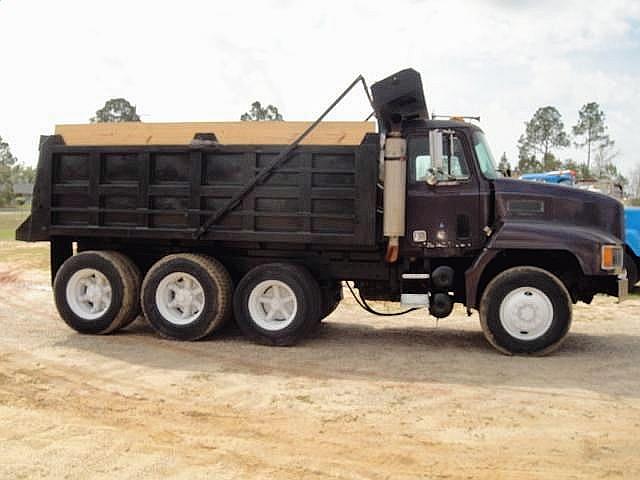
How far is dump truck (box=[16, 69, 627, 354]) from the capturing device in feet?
Answer: 27.6

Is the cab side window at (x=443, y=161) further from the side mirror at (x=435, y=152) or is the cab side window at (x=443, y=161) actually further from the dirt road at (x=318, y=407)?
the dirt road at (x=318, y=407)

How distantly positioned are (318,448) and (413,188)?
4291 millimetres

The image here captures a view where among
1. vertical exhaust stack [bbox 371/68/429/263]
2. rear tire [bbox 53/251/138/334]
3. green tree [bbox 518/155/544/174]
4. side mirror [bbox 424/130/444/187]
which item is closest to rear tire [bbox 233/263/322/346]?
vertical exhaust stack [bbox 371/68/429/263]

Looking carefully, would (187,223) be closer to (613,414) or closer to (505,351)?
(505,351)

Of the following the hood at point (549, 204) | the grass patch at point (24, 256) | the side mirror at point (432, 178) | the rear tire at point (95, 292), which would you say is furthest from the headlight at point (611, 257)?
the grass patch at point (24, 256)

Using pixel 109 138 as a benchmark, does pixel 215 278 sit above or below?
below

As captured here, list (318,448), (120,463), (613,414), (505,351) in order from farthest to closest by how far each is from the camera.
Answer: (505,351) < (613,414) < (318,448) < (120,463)

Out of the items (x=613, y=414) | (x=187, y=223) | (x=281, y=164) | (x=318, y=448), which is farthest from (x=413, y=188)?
(x=318, y=448)

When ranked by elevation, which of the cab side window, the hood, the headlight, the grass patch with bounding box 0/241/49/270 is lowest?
the grass patch with bounding box 0/241/49/270

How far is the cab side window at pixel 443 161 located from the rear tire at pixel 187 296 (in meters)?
2.76

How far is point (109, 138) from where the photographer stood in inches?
373

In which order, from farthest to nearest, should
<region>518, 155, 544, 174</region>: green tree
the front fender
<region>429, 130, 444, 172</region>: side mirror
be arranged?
<region>518, 155, 544, 174</region>: green tree → <region>429, 130, 444, 172</region>: side mirror → the front fender

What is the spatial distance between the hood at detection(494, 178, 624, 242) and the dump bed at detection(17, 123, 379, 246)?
1579mm

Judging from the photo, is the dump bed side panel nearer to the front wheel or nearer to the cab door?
the cab door
